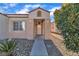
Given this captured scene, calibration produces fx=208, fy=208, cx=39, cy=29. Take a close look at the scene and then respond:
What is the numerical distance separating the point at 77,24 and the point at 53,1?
1.91 feet

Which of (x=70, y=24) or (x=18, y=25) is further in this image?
(x=18, y=25)

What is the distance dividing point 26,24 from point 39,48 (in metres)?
0.49

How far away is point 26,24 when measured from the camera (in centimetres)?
374

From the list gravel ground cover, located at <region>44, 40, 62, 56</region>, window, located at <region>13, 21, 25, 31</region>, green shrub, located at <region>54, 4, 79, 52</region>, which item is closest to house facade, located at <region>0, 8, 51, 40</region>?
window, located at <region>13, 21, 25, 31</region>

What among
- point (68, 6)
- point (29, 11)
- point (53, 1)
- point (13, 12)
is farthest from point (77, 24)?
point (13, 12)

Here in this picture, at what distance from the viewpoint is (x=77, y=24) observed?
11.8 ft

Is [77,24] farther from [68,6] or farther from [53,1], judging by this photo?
[53,1]

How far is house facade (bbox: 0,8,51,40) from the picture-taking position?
146 inches

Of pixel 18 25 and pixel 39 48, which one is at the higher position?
pixel 18 25

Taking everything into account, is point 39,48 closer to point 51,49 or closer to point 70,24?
point 51,49

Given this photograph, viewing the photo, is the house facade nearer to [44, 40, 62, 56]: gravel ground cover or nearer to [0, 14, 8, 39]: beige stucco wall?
[0, 14, 8, 39]: beige stucco wall

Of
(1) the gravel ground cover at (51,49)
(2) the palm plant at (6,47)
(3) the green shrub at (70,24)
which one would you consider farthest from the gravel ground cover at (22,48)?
(3) the green shrub at (70,24)

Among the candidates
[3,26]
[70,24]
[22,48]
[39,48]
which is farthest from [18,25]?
[70,24]

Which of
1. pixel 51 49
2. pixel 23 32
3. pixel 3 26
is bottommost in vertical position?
pixel 51 49
